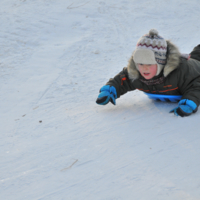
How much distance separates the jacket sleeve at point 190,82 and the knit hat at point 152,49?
0.25 m

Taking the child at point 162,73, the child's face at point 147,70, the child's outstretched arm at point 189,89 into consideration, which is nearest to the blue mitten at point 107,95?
the child at point 162,73

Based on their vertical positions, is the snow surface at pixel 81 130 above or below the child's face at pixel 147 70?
below

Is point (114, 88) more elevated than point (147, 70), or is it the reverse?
point (147, 70)

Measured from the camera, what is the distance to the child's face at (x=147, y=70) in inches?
77.7

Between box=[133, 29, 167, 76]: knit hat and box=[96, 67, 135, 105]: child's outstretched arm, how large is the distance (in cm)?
40

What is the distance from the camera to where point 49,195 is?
133 cm

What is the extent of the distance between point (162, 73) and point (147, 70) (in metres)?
0.16

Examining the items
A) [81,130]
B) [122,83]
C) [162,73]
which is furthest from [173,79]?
[81,130]

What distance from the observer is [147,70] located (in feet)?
6.53

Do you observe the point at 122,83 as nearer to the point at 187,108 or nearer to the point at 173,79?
the point at 173,79

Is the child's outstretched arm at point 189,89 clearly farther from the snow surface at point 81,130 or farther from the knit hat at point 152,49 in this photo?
the knit hat at point 152,49

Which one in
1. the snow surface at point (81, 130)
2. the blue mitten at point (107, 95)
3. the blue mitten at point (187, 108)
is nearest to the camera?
the snow surface at point (81, 130)

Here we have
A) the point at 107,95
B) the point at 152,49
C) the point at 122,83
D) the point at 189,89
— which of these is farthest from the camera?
the point at 122,83

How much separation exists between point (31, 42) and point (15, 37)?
1.02 ft
